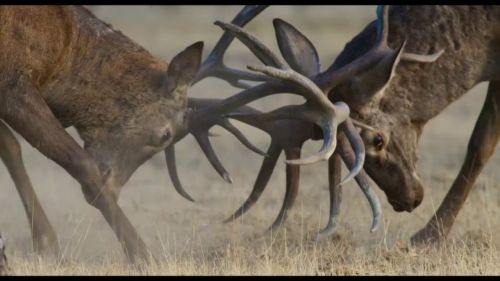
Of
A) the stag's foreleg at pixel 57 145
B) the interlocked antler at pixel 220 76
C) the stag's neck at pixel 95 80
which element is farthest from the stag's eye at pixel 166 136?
the stag's foreleg at pixel 57 145

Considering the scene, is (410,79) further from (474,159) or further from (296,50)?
(474,159)

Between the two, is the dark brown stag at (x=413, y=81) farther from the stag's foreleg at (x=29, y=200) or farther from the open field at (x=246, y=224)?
the stag's foreleg at (x=29, y=200)

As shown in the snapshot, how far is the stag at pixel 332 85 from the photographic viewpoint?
30.1ft

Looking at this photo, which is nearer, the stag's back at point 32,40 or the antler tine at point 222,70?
the stag's back at point 32,40

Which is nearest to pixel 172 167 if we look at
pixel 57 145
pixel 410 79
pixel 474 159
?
pixel 57 145

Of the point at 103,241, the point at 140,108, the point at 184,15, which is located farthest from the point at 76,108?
the point at 184,15

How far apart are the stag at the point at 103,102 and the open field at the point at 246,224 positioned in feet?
1.60

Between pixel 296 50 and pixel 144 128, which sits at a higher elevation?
pixel 296 50

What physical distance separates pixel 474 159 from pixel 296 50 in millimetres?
1944

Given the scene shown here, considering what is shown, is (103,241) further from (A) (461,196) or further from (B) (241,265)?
(A) (461,196)

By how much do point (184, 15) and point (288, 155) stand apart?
3286 cm

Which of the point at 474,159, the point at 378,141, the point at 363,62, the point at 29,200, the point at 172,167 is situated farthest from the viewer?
the point at 474,159

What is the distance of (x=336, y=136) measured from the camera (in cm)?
914

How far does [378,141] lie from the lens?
9414 mm
